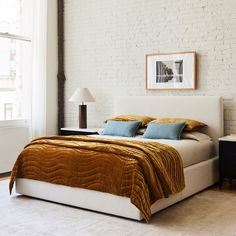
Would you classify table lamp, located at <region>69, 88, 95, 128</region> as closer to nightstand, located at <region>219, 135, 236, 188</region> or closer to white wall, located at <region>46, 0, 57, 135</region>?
white wall, located at <region>46, 0, 57, 135</region>

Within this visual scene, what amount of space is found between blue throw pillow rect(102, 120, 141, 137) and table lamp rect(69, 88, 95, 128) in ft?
2.63

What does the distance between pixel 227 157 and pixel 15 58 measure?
3.54 metres

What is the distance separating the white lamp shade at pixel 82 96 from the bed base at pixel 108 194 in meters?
1.98

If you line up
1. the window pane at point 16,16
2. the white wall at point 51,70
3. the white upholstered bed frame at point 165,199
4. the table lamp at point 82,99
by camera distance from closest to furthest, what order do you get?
the white upholstered bed frame at point 165,199 < the window pane at point 16,16 < the table lamp at point 82,99 < the white wall at point 51,70

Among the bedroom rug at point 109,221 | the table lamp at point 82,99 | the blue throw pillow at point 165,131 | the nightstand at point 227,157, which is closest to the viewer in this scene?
the bedroom rug at point 109,221

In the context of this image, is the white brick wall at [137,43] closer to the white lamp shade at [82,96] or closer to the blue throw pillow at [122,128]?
the white lamp shade at [82,96]

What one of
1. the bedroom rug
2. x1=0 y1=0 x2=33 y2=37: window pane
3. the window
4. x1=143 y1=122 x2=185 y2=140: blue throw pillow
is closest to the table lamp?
the window

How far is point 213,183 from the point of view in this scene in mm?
5223

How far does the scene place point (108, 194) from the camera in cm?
389

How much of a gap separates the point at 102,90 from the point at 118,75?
39 centimetres

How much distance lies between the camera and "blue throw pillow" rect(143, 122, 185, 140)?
5137 millimetres

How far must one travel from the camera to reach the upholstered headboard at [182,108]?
543cm

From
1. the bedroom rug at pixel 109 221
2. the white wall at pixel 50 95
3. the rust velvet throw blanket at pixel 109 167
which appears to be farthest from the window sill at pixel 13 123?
the bedroom rug at pixel 109 221

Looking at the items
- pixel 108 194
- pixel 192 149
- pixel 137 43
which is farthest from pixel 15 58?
pixel 108 194
